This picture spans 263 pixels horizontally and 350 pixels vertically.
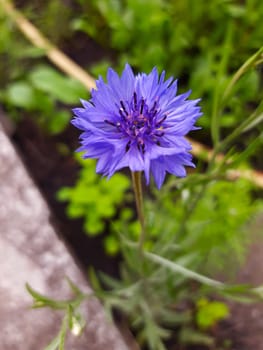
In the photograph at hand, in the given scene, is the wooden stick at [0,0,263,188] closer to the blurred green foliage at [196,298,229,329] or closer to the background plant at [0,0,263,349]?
the background plant at [0,0,263,349]

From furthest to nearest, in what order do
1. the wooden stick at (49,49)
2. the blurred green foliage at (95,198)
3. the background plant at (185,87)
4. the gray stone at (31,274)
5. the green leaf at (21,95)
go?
1. the wooden stick at (49,49)
2. the green leaf at (21,95)
3. the blurred green foliage at (95,198)
4. the background plant at (185,87)
5. the gray stone at (31,274)

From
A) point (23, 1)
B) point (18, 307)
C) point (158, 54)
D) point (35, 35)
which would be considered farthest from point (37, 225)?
point (23, 1)

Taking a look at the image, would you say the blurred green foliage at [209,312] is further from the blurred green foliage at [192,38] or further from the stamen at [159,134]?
the stamen at [159,134]

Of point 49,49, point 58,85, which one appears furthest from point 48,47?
point 58,85

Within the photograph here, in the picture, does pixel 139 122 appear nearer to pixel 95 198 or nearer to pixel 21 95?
pixel 95 198

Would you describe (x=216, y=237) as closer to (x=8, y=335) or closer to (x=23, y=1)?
(x=8, y=335)

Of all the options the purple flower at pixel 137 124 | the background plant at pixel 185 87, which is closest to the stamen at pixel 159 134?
the purple flower at pixel 137 124

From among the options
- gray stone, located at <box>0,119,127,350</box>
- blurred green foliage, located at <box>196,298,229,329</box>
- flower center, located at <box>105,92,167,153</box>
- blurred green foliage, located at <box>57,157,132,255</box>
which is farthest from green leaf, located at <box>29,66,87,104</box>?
flower center, located at <box>105,92,167,153</box>
